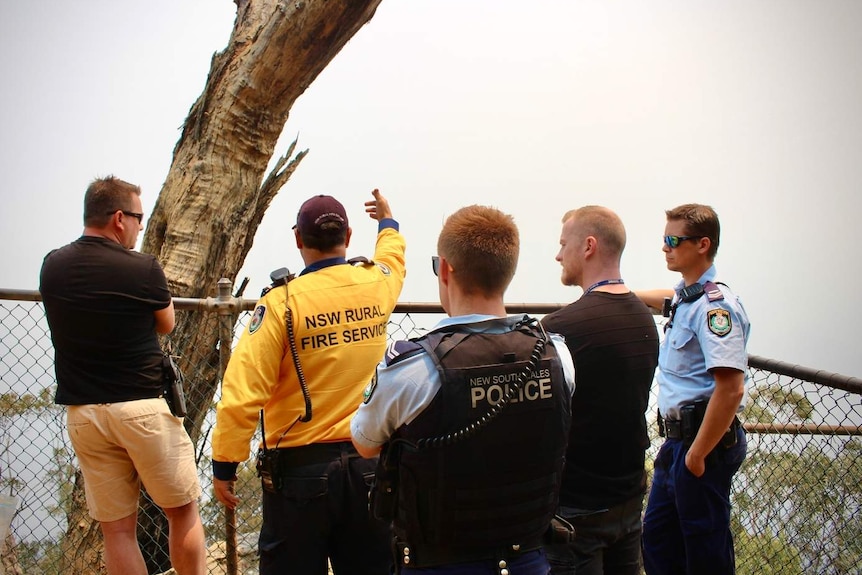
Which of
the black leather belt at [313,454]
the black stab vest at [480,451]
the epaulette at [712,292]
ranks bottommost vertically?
the black leather belt at [313,454]

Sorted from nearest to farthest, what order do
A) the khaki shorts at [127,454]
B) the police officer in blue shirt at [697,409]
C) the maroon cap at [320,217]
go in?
the maroon cap at [320,217] < the police officer in blue shirt at [697,409] < the khaki shorts at [127,454]

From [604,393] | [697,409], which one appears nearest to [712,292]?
[697,409]

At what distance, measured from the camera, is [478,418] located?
165 cm

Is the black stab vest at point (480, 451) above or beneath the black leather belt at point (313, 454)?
above

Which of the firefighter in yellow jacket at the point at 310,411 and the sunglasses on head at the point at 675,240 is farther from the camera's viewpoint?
the sunglasses on head at the point at 675,240

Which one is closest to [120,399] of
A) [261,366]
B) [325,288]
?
[261,366]

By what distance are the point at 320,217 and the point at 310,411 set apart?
0.70m

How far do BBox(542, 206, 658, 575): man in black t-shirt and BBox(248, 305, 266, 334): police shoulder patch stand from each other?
101 cm

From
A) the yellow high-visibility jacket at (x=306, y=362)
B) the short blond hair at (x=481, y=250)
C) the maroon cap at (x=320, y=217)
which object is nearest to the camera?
the short blond hair at (x=481, y=250)

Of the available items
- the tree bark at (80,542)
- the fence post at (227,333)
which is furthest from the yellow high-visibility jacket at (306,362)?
the tree bark at (80,542)

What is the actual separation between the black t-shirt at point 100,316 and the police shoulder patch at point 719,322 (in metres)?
2.33

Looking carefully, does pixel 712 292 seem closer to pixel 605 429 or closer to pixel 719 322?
pixel 719 322

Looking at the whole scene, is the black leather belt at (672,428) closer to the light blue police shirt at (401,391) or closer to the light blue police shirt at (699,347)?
the light blue police shirt at (699,347)

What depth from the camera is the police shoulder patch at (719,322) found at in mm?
2672
